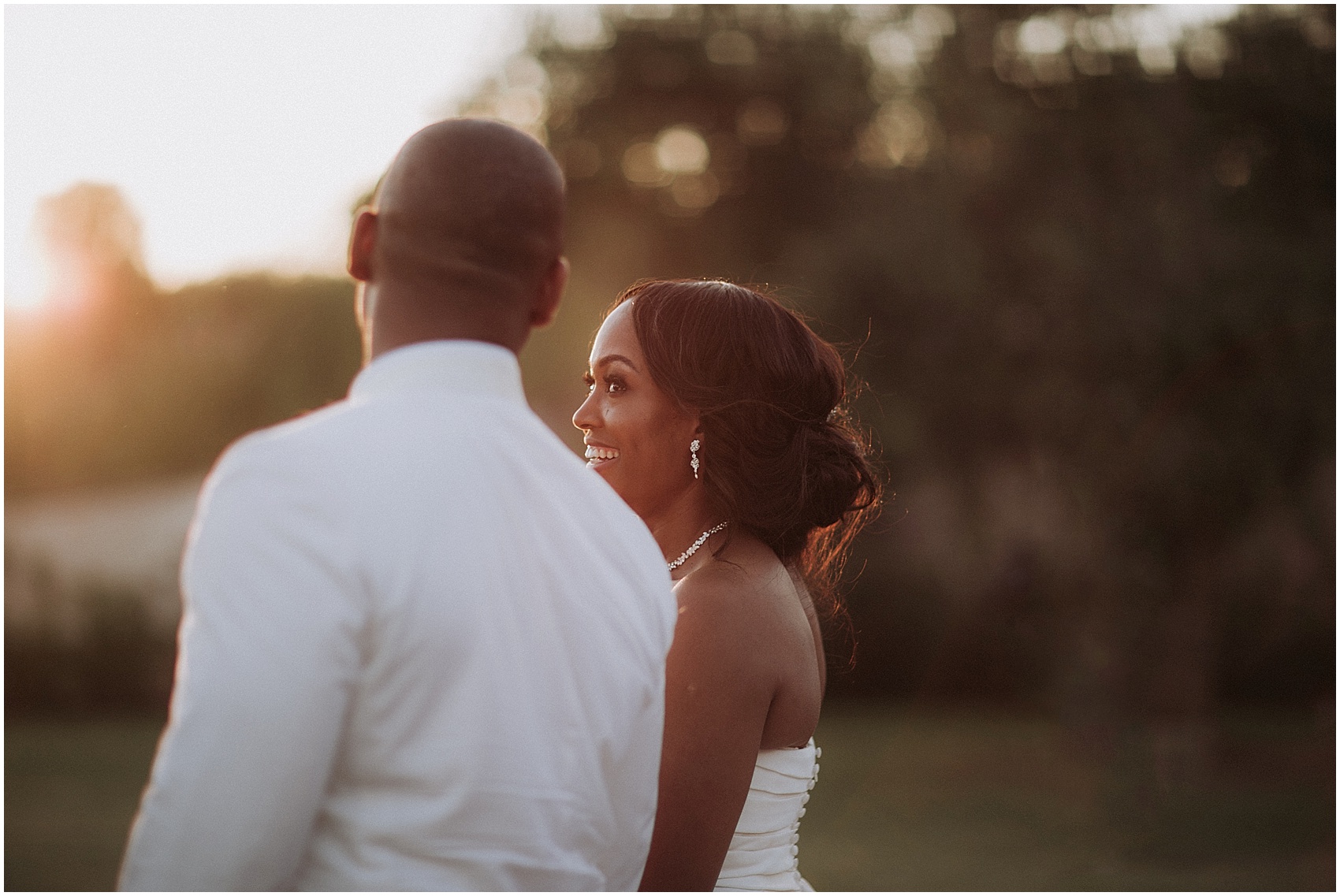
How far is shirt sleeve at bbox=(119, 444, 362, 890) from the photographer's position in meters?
1.36

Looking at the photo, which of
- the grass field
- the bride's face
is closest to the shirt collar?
the bride's face

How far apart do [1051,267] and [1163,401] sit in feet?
5.89

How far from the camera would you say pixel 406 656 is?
1.45 meters

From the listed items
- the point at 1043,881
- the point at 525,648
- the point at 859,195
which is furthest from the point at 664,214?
the point at 525,648

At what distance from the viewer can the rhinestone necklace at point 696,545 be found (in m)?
2.90

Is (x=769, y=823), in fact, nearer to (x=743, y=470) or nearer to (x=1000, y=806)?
(x=743, y=470)

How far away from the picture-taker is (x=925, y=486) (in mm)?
14000

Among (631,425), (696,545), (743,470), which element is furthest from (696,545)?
(631,425)

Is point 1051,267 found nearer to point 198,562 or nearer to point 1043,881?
point 1043,881

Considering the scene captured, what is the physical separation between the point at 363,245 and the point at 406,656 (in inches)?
22.7

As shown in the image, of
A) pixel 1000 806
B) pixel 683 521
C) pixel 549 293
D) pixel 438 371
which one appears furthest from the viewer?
pixel 1000 806

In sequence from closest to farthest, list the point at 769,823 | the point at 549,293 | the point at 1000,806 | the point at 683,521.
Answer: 1. the point at 549,293
2. the point at 769,823
3. the point at 683,521
4. the point at 1000,806

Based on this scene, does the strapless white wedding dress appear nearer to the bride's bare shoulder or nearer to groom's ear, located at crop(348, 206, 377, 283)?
the bride's bare shoulder

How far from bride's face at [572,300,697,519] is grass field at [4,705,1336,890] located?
700cm
